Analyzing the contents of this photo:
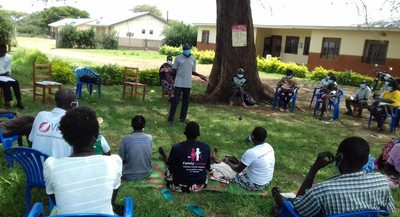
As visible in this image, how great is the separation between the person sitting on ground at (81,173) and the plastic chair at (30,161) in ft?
2.55

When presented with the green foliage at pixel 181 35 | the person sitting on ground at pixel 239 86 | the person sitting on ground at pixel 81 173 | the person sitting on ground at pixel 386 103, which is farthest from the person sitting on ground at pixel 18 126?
the green foliage at pixel 181 35

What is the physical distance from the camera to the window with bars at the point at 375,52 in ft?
62.1

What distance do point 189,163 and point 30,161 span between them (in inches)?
68.3

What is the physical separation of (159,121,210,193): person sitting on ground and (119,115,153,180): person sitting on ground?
0.36 meters

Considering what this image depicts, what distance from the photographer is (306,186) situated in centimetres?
321

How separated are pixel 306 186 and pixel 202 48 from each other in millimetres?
28573

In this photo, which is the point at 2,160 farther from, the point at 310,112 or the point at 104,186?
the point at 310,112

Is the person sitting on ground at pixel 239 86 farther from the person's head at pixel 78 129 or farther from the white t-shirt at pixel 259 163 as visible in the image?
the person's head at pixel 78 129

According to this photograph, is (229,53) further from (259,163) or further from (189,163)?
(189,163)

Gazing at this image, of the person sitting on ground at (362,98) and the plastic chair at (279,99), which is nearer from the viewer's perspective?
the person sitting on ground at (362,98)

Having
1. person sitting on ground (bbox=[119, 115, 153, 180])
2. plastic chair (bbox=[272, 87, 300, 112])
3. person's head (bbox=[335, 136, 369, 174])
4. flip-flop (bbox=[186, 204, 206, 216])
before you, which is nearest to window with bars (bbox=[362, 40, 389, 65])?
plastic chair (bbox=[272, 87, 300, 112])

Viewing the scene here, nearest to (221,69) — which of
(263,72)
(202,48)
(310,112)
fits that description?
(310,112)

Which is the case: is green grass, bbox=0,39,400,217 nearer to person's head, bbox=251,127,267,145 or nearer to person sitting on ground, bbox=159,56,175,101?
person sitting on ground, bbox=159,56,175,101

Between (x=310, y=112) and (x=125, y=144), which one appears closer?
(x=125, y=144)
